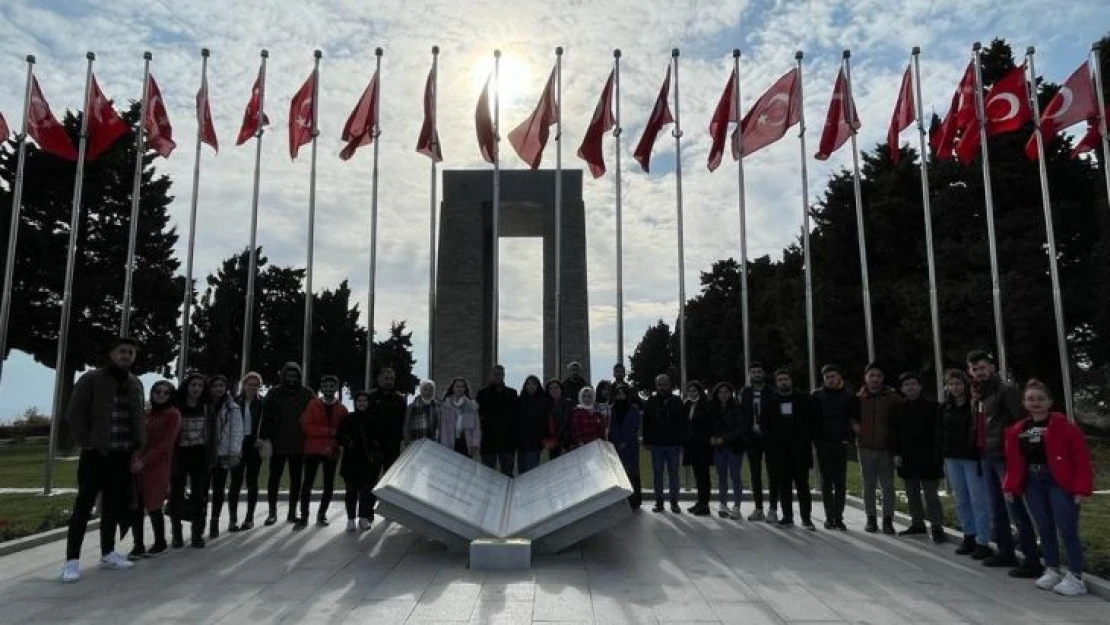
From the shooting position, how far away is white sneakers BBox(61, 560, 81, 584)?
5.79 meters

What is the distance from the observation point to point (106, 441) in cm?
591

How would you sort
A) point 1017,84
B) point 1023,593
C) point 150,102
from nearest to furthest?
point 1023,593 → point 1017,84 → point 150,102

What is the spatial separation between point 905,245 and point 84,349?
1225 inches

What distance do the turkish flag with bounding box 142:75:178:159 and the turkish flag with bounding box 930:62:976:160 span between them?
41.3ft

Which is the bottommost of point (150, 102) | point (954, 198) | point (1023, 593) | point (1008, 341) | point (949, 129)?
point (1023, 593)

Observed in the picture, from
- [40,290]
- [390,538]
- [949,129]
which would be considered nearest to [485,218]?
[949,129]

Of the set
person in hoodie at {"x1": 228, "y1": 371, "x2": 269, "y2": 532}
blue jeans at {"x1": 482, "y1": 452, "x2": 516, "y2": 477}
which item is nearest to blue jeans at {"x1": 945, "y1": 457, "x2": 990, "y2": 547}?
Result: blue jeans at {"x1": 482, "y1": 452, "x2": 516, "y2": 477}

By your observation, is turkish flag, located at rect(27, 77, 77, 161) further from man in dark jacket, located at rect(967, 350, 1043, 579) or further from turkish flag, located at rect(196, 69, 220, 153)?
man in dark jacket, located at rect(967, 350, 1043, 579)

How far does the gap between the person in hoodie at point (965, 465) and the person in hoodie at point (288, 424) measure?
6588 mm

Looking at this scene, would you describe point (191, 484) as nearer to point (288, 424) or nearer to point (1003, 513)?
point (288, 424)

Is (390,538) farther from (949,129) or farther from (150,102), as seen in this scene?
(949,129)

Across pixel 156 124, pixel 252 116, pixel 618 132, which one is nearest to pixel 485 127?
pixel 618 132

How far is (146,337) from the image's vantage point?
29750mm

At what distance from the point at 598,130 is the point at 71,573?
1029 cm
